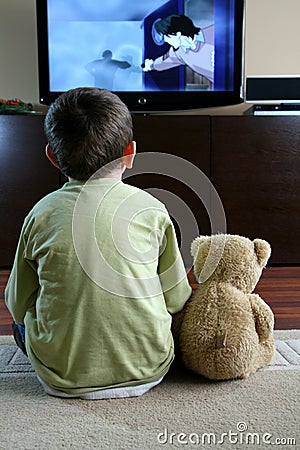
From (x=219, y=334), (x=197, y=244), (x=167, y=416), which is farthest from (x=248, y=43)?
(x=167, y=416)

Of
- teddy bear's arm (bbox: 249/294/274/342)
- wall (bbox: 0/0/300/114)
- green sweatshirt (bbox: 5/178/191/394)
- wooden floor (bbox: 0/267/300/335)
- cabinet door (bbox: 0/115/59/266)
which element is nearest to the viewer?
green sweatshirt (bbox: 5/178/191/394)

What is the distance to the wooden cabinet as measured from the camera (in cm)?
269

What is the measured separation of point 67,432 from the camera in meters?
1.00

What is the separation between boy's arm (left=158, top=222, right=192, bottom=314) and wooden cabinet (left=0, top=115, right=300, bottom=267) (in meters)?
1.44

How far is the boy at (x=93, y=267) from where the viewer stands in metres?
1.10

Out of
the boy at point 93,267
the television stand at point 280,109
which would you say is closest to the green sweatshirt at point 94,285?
the boy at point 93,267

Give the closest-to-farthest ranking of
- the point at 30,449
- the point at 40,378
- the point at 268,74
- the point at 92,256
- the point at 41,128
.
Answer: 1. the point at 30,449
2. the point at 92,256
3. the point at 40,378
4. the point at 41,128
5. the point at 268,74

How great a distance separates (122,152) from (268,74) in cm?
210

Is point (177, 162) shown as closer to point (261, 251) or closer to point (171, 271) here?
point (261, 251)

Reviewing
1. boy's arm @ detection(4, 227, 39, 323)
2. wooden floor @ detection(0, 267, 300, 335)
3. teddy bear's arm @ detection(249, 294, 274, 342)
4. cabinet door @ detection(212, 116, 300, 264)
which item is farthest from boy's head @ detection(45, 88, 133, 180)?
cabinet door @ detection(212, 116, 300, 264)

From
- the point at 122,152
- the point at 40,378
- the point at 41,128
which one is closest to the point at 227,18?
the point at 41,128

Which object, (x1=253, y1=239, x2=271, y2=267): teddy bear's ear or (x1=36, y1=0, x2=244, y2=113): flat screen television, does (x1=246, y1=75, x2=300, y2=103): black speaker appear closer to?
(x1=36, y1=0, x2=244, y2=113): flat screen television

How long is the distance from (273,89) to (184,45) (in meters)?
0.47

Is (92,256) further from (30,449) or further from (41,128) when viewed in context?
(41,128)
